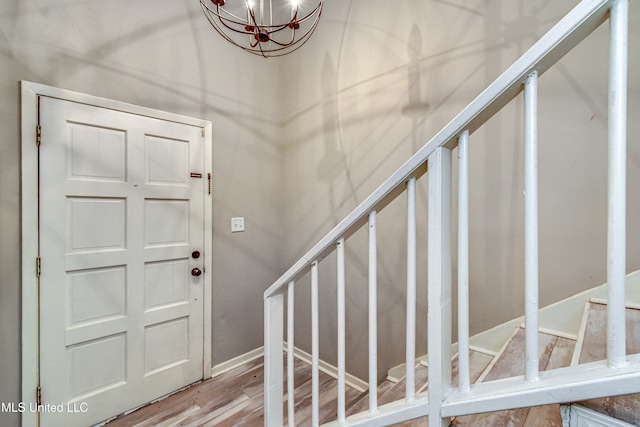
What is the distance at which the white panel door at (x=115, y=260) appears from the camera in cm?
161

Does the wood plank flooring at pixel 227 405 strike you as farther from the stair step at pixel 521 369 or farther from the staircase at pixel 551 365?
the stair step at pixel 521 369

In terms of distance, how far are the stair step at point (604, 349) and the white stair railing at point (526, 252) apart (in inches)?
4.2

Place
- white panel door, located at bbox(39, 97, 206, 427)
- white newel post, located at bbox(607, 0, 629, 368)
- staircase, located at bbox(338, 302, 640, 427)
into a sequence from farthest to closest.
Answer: white panel door, located at bbox(39, 97, 206, 427)
staircase, located at bbox(338, 302, 640, 427)
white newel post, located at bbox(607, 0, 629, 368)

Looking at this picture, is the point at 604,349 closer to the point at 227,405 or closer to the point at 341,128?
the point at 341,128

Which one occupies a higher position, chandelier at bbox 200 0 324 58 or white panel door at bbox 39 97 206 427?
chandelier at bbox 200 0 324 58

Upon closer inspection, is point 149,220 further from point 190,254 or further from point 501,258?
point 501,258

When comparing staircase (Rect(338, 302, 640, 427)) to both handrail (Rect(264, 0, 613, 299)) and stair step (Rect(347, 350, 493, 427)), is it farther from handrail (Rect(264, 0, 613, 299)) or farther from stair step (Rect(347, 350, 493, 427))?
handrail (Rect(264, 0, 613, 299))

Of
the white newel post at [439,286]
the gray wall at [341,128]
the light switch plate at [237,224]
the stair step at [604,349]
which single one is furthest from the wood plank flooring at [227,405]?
Answer: the stair step at [604,349]

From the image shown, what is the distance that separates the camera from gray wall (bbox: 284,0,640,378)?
4.44 feet

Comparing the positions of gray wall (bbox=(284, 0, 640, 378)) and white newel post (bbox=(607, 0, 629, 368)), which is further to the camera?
gray wall (bbox=(284, 0, 640, 378))

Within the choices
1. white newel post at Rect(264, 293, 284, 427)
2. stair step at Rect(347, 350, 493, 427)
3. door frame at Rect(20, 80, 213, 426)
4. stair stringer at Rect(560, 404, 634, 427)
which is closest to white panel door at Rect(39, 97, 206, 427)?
door frame at Rect(20, 80, 213, 426)

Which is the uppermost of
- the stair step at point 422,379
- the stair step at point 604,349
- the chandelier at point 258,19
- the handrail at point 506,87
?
the chandelier at point 258,19

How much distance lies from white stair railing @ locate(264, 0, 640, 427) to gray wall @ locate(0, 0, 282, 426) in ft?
5.10

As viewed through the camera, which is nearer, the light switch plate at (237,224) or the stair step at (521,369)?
the stair step at (521,369)
